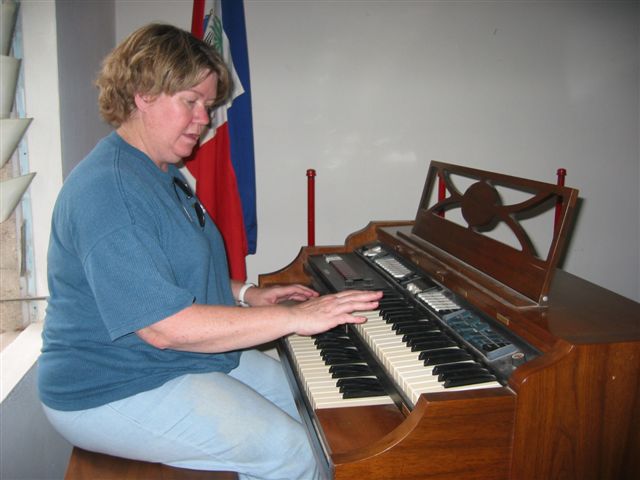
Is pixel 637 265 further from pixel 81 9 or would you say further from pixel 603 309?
pixel 81 9

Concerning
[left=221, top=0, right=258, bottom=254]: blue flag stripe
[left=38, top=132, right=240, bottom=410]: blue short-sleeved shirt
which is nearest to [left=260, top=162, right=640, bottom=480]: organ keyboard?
[left=38, top=132, right=240, bottom=410]: blue short-sleeved shirt

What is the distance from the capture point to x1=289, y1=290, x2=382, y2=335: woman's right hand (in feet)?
4.19

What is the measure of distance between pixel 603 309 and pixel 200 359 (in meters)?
1.05

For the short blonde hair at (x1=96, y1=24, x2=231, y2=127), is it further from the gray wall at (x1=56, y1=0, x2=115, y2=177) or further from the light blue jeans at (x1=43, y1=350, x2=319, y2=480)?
the light blue jeans at (x1=43, y1=350, x2=319, y2=480)

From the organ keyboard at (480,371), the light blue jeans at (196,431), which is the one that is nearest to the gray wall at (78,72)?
the light blue jeans at (196,431)

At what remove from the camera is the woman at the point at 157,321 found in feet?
3.83

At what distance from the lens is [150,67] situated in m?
1.29

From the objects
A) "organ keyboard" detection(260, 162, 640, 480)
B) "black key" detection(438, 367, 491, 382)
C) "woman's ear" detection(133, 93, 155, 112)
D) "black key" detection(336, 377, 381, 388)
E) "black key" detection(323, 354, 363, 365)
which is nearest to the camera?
"organ keyboard" detection(260, 162, 640, 480)

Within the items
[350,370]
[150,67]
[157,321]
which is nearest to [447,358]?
[350,370]

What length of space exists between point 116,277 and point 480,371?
2.76ft

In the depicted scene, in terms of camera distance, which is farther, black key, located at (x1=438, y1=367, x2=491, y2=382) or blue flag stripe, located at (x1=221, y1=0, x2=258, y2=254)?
blue flag stripe, located at (x1=221, y1=0, x2=258, y2=254)

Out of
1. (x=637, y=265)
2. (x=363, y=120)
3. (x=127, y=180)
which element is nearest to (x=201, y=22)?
(x=363, y=120)

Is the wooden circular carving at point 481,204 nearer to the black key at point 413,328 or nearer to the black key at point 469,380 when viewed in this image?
the black key at point 413,328

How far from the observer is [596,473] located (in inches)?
44.9
